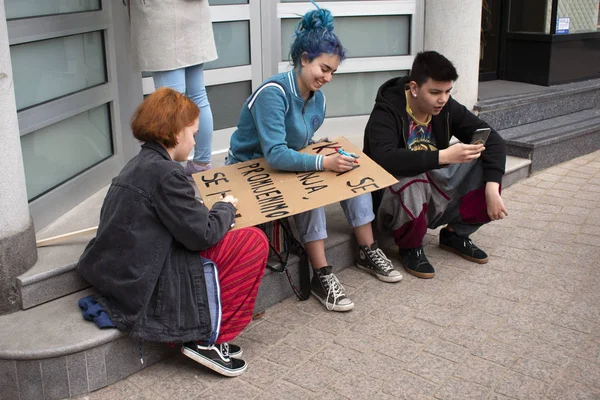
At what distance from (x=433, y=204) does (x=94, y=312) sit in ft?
6.64

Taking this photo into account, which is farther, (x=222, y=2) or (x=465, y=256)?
(x=222, y=2)

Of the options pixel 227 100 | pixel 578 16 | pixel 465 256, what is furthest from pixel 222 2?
pixel 578 16

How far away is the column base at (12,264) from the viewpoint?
9.83 feet

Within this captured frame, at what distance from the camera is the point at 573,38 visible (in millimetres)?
7500

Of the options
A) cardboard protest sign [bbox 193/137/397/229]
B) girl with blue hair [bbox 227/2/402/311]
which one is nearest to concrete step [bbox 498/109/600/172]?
cardboard protest sign [bbox 193/137/397/229]

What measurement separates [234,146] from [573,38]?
5117 mm

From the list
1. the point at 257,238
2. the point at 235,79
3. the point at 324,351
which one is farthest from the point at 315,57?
the point at 235,79

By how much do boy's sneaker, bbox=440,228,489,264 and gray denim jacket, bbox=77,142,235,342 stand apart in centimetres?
184

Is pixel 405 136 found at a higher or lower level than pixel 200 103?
lower

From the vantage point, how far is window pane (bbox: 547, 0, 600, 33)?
740cm

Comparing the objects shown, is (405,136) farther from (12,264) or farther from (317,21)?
(12,264)

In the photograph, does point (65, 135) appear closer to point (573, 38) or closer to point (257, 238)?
point (257, 238)

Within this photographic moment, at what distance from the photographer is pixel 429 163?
3.77m

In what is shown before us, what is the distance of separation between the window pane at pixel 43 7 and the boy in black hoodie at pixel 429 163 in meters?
1.87
